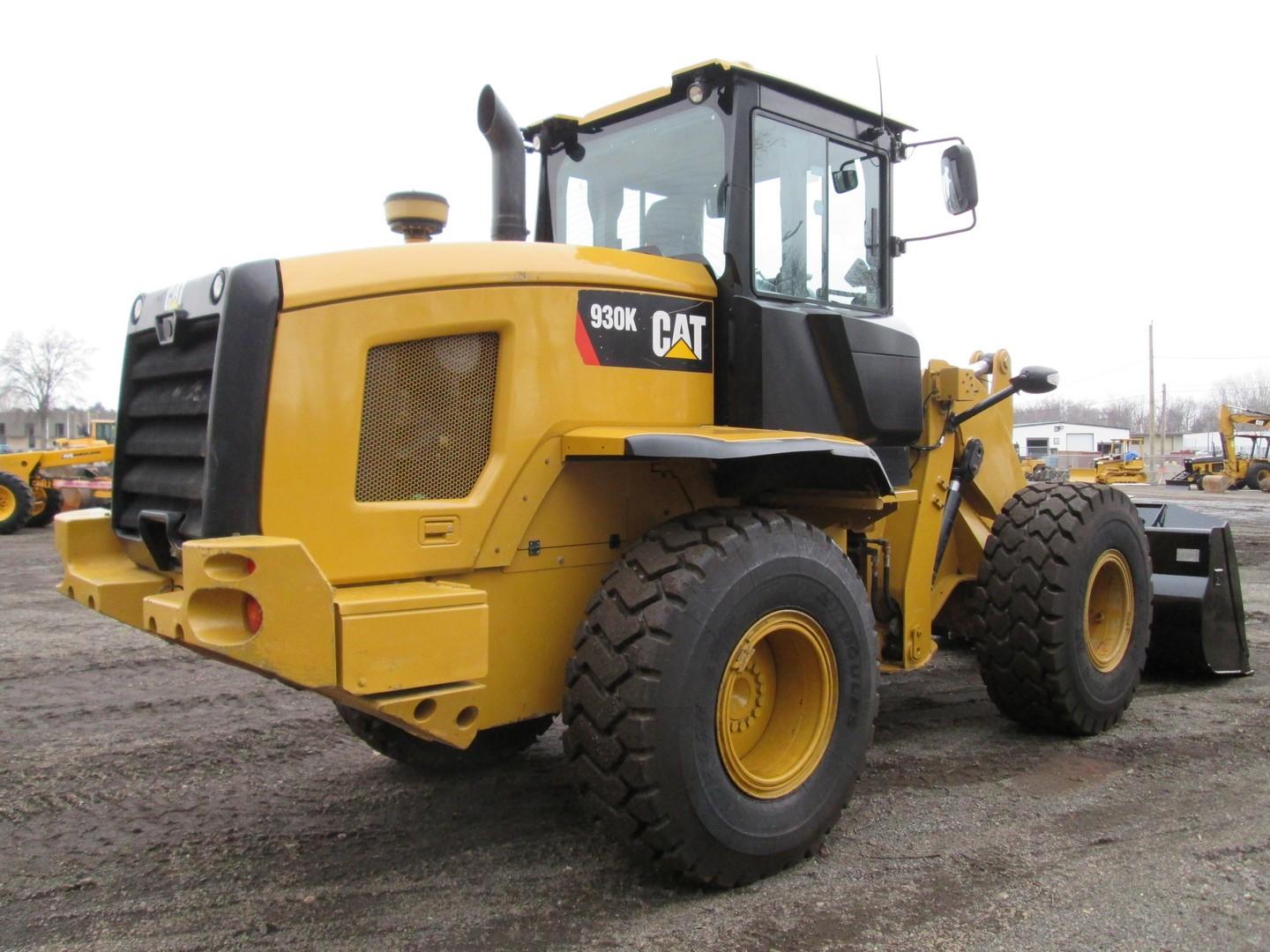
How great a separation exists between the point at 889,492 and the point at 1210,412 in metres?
119

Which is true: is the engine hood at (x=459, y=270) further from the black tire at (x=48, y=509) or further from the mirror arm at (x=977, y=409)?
the black tire at (x=48, y=509)

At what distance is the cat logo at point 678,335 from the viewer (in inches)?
152

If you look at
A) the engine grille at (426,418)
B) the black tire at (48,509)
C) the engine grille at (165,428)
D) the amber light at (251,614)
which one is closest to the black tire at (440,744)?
the engine grille at (165,428)

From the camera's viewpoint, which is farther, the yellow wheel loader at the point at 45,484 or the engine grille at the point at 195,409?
the yellow wheel loader at the point at 45,484

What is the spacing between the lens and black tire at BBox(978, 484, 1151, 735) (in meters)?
5.01

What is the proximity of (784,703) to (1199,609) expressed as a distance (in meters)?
3.72

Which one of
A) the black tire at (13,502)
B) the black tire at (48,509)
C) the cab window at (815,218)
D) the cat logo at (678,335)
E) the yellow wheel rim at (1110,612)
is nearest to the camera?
the cat logo at (678,335)

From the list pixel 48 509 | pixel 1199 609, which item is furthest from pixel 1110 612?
pixel 48 509

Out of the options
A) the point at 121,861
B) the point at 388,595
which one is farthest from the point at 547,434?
the point at 121,861

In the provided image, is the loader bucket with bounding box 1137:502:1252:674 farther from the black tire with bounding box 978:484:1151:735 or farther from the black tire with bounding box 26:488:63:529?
the black tire with bounding box 26:488:63:529

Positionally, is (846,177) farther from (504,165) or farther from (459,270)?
(459,270)

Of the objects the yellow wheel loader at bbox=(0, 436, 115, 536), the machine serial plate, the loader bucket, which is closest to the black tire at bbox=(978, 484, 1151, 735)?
the loader bucket

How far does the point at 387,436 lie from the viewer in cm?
332

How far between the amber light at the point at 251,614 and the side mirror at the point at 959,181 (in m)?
3.48
